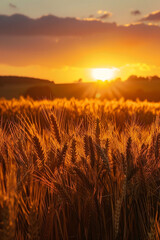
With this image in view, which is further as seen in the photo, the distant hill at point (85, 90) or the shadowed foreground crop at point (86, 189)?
the distant hill at point (85, 90)

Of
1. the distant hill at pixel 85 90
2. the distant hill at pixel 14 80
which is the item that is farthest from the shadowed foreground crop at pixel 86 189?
the distant hill at pixel 14 80

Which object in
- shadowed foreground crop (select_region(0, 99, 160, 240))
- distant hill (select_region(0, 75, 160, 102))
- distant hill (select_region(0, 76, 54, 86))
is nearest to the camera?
shadowed foreground crop (select_region(0, 99, 160, 240))

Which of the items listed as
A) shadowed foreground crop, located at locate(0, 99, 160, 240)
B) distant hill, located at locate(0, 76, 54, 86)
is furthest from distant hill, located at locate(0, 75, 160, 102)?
shadowed foreground crop, located at locate(0, 99, 160, 240)

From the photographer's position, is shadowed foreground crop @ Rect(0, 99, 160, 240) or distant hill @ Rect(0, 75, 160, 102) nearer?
shadowed foreground crop @ Rect(0, 99, 160, 240)

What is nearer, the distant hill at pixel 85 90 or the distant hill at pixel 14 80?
→ the distant hill at pixel 85 90

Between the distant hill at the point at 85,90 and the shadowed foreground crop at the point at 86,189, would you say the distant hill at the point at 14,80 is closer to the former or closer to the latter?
the distant hill at the point at 85,90

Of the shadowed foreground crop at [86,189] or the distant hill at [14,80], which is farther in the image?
the distant hill at [14,80]

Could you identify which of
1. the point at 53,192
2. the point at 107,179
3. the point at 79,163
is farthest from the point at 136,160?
the point at 53,192

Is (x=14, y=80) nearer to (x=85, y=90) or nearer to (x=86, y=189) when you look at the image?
(x=85, y=90)

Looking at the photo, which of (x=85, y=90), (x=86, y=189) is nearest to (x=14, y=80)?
(x=85, y=90)

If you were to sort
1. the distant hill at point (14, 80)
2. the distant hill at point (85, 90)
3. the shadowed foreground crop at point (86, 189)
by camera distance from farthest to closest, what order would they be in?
1. the distant hill at point (14, 80)
2. the distant hill at point (85, 90)
3. the shadowed foreground crop at point (86, 189)

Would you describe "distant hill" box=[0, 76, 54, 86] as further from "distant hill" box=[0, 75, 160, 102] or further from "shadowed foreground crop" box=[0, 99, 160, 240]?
"shadowed foreground crop" box=[0, 99, 160, 240]

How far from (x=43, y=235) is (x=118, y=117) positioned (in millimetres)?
3020

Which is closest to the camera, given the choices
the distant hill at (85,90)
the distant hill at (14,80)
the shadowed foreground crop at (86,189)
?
the shadowed foreground crop at (86,189)
